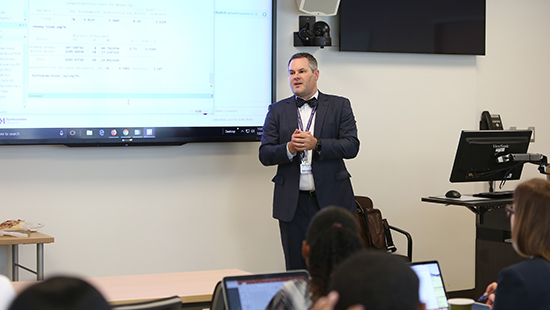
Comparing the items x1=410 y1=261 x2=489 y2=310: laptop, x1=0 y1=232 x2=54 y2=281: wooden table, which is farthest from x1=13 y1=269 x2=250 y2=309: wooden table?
x1=0 y1=232 x2=54 y2=281: wooden table

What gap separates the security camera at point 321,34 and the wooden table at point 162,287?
7.92 feet

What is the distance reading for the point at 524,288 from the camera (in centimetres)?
175

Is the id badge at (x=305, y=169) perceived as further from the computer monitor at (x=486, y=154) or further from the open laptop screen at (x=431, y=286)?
the open laptop screen at (x=431, y=286)

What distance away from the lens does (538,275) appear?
178cm

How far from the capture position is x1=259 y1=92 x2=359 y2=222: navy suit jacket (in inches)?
155

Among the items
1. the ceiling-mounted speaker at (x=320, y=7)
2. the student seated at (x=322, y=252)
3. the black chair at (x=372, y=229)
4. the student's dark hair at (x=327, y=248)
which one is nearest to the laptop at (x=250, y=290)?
the student seated at (x=322, y=252)

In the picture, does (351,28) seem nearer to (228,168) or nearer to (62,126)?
(228,168)

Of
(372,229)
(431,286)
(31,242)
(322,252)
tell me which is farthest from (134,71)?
(322,252)

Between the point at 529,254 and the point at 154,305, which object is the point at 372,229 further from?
the point at 154,305

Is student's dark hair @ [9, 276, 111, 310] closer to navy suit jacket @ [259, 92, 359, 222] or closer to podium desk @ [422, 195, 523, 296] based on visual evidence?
navy suit jacket @ [259, 92, 359, 222]

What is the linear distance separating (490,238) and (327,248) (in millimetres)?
3209

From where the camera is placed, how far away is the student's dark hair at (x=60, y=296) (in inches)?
37.1

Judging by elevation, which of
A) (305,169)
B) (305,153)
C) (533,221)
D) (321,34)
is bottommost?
(533,221)

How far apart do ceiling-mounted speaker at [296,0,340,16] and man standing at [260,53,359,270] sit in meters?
0.92
